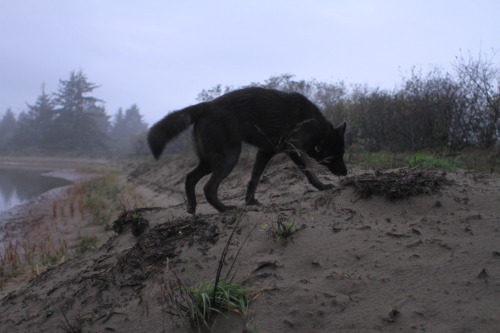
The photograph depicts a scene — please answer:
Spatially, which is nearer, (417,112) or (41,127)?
(417,112)

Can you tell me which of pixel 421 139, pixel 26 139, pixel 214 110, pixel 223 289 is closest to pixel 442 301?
pixel 223 289

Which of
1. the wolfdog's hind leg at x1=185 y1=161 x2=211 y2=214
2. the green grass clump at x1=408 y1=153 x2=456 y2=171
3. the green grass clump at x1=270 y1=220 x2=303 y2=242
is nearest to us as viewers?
the green grass clump at x1=270 y1=220 x2=303 y2=242

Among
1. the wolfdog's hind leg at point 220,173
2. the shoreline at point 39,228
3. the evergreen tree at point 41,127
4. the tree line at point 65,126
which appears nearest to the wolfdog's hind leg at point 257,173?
the wolfdog's hind leg at point 220,173

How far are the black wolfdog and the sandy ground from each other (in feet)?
3.06

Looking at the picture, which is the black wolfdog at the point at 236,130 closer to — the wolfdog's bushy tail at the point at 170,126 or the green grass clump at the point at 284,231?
the wolfdog's bushy tail at the point at 170,126

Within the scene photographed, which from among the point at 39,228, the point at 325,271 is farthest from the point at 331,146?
the point at 39,228

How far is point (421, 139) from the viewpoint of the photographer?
33.7ft

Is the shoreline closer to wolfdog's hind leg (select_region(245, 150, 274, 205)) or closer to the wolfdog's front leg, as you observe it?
wolfdog's hind leg (select_region(245, 150, 274, 205))

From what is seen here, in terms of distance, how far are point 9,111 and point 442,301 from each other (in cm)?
8901

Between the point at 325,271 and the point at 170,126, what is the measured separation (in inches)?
105

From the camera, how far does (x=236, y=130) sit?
4414 mm

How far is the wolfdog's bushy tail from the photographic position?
13.5ft

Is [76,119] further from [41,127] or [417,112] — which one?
[417,112]

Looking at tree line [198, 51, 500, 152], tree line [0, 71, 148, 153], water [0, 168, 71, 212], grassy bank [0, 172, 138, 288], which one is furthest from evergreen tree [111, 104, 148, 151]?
tree line [198, 51, 500, 152]
